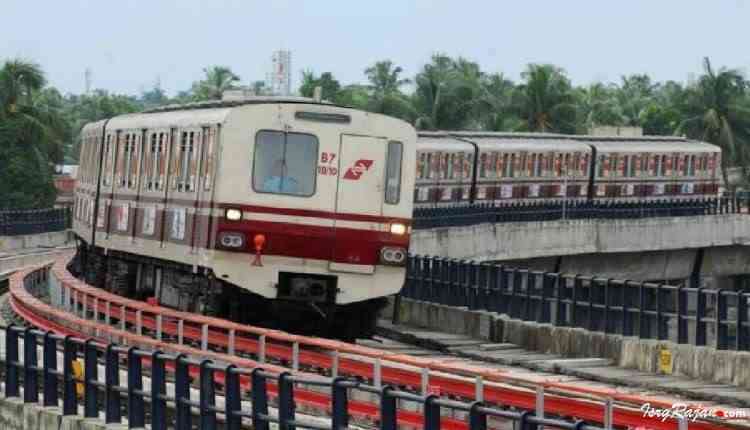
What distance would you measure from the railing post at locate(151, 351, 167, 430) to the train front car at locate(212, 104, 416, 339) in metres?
9.54

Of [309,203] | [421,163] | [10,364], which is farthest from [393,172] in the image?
[421,163]

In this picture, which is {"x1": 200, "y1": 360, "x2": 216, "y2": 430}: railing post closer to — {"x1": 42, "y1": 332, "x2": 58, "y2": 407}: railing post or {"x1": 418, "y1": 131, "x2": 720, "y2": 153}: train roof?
{"x1": 42, "y1": 332, "x2": 58, "y2": 407}: railing post

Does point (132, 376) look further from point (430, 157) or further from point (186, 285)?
point (430, 157)

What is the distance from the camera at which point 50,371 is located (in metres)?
20.2

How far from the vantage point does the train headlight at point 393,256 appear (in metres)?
28.3

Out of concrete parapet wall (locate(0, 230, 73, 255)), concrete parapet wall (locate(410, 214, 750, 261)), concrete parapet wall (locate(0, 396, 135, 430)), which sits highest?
concrete parapet wall (locate(0, 396, 135, 430))

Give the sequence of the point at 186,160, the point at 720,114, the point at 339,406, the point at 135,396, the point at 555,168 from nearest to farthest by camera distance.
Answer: the point at 339,406 < the point at 135,396 < the point at 186,160 < the point at 555,168 < the point at 720,114

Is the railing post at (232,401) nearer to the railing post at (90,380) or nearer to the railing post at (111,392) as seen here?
the railing post at (111,392)

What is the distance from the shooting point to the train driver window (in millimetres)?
27797

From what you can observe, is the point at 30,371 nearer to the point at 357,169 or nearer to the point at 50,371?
the point at 50,371

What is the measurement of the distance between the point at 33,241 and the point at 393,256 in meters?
40.3

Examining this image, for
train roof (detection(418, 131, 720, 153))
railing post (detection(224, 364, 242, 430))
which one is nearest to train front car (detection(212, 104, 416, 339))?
railing post (detection(224, 364, 242, 430))

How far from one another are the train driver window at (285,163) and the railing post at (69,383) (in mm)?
8087

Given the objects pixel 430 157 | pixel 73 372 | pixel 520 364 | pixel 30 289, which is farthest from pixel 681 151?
pixel 73 372
